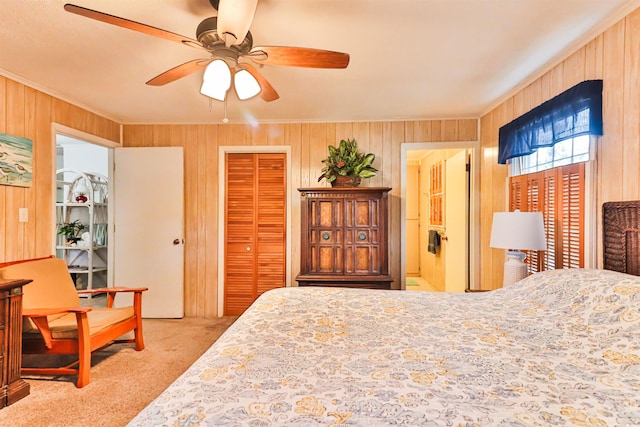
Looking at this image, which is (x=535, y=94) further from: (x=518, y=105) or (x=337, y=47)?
(x=337, y=47)

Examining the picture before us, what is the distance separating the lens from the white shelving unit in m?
4.55

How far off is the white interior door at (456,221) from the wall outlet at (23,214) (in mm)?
4168

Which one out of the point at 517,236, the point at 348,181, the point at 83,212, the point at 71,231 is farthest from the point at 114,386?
the point at 83,212

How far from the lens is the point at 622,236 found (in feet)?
5.65

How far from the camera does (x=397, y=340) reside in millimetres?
1351

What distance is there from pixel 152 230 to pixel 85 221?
1.69 meters

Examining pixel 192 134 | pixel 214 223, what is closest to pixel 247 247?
pixel 214 223

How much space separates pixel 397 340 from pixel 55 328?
8.07 ft

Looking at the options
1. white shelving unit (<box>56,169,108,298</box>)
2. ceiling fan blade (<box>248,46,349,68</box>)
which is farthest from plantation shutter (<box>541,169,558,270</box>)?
white shelving unit (<box>56,169,108,298</box>)

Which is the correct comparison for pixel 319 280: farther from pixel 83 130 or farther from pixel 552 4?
pixel 83 130

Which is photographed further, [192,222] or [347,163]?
[192,222]

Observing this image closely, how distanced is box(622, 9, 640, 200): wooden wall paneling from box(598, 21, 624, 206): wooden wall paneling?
1.0 inches

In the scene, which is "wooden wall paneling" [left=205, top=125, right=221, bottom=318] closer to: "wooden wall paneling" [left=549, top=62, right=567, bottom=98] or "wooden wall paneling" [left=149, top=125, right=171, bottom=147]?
"wooden wall paneling" [left=149, top=125, right=171, bottom=147]

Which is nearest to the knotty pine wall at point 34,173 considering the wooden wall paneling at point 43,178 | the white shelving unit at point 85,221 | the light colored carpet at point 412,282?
the wooden wall paneling at point 43,178
